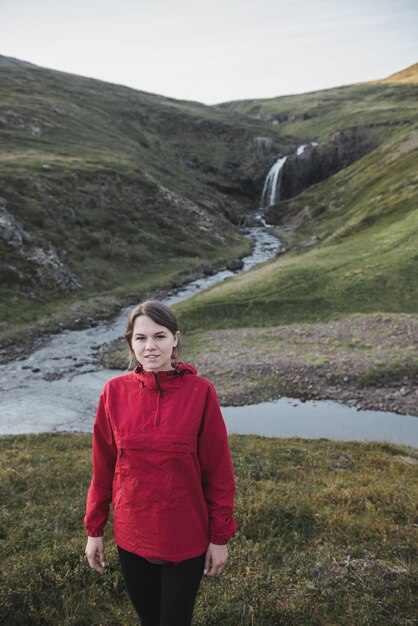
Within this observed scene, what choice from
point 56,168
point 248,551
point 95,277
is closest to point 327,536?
point 248,551

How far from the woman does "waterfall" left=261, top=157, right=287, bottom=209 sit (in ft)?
426

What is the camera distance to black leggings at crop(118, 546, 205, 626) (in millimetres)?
5215

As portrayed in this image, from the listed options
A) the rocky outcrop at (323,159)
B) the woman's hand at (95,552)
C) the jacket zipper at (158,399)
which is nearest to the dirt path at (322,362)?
the woman's hand at (95,552)

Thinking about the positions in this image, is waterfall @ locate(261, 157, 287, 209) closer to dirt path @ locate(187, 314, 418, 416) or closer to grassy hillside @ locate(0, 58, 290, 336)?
grassy hillside @ locate(0, 58, 290, 336)

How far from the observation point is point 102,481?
5.60 meters

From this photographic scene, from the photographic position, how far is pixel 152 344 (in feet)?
17.5

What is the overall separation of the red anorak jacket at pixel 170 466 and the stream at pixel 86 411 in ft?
76.7

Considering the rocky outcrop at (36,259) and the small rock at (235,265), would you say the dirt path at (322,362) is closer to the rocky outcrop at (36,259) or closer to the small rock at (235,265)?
the rocky outcrop at (36,259)

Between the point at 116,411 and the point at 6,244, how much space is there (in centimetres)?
5995

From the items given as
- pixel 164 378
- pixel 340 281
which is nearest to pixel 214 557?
pixel 164 378

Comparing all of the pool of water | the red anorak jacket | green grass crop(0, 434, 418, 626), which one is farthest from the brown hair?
the pool of water

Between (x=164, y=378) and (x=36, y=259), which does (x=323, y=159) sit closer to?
(x=36, y=259)

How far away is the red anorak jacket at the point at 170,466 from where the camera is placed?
5078 millimetres

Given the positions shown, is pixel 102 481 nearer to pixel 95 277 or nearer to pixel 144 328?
pixel 144 328
